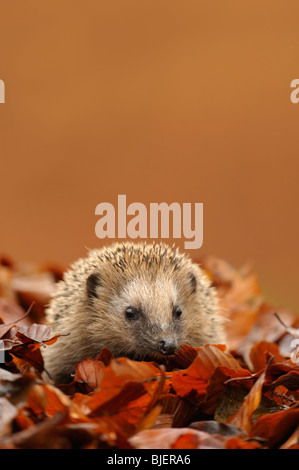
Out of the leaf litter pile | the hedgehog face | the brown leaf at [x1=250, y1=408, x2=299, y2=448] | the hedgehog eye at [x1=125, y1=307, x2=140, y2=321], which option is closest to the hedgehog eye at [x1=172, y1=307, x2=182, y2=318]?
the hedgehog face

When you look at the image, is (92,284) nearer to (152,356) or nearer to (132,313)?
(132,313)

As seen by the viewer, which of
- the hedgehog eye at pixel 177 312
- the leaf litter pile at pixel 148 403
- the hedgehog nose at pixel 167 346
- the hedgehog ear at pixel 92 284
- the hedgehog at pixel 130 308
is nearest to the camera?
the leaf litter pile at pixel 148 403

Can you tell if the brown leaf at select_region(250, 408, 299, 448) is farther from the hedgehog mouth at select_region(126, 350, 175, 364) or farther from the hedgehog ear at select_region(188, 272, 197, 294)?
the hedgehog ear at select_region(188, 272, 197, 294)

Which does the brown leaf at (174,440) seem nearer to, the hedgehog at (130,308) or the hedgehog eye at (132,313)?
the hedgehog at (130,308)

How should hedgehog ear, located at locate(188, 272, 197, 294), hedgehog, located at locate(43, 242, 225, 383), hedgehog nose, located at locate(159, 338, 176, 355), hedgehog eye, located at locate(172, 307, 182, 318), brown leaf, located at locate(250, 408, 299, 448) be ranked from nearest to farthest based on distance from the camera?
brown leaf, located at locate(250, 408, 299, 448) → hedgehog nose, located at locate(159, 338, 176, 355) → hedgehog, located at locate(43, 242, 225, 383) → hedgehog eye, located at locate(172, 307, 182, 318) → hedgehog ear, located at locate(188, 272, 197, 294)

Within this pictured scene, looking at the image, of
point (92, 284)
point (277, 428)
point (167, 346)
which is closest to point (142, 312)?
point (167, 346)

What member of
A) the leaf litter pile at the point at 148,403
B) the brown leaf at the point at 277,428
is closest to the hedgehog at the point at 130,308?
the leaf litter pile at the point at 148,403

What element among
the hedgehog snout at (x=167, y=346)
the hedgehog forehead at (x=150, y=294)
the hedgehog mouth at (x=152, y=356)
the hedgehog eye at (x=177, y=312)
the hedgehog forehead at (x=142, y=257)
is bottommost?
the hedgehog mouth at (x=152, y=356)
